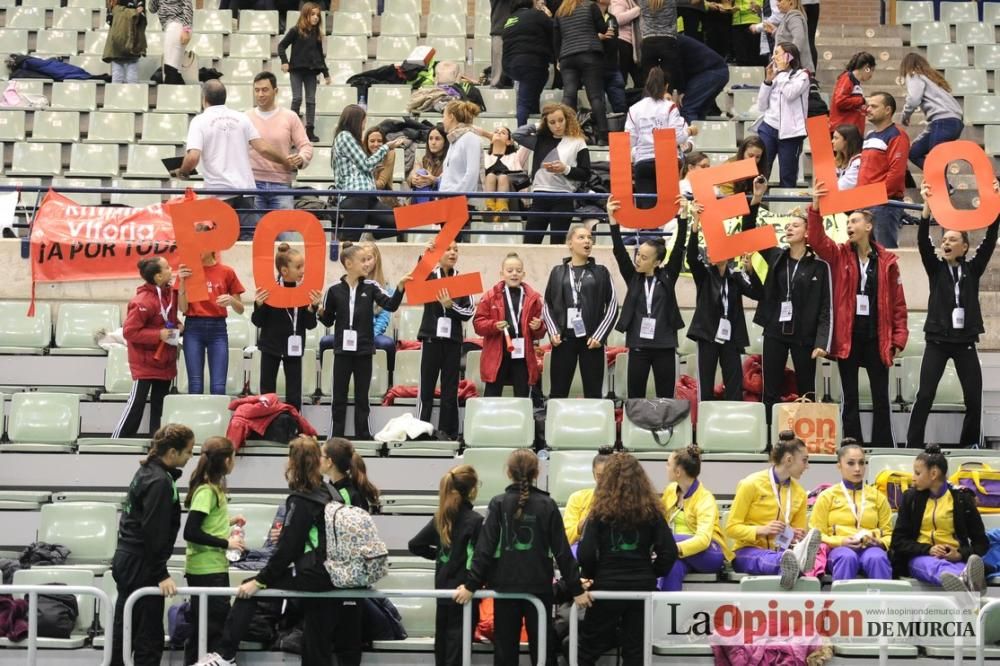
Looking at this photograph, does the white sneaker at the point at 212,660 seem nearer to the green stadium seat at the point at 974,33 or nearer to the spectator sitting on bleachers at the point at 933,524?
the spectator sitting on bleachers at the point at 933,524

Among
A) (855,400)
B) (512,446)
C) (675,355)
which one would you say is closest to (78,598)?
(512,446)

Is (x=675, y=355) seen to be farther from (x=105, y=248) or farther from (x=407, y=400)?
(x=105, y=248)

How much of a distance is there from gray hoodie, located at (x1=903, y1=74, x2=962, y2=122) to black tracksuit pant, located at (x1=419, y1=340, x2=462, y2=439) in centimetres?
505

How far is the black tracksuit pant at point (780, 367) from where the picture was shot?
1260cm

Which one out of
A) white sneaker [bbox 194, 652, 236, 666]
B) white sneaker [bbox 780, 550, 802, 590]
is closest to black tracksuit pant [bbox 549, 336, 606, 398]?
white sneaker [bbox 780, 550, 802, 590]

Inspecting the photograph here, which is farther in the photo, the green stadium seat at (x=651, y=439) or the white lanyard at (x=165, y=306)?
the white lanyard at (x=165, y=306)

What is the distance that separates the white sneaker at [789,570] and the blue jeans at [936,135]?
6.45 meters

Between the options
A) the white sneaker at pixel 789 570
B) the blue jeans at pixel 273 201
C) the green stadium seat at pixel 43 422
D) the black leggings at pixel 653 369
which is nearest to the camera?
the white sneaker at pixel 789 570

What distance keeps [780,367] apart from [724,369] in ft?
1.28

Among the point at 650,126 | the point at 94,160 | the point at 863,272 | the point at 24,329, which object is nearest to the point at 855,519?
the point at 863,272

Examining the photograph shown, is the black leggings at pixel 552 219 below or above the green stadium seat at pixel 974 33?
below

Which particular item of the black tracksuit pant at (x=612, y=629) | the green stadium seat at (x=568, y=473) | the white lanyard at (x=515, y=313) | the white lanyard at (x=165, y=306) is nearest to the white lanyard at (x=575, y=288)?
the white lanyard at (x=515, y=313)

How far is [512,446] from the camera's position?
12.1 m

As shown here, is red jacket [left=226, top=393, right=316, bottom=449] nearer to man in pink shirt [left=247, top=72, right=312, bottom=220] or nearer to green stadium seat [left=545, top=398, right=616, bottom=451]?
green stadium seat [left=545, top=398, right=616, bottom=451]
